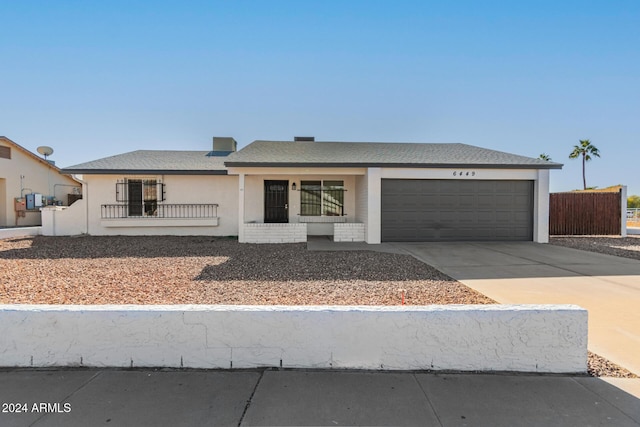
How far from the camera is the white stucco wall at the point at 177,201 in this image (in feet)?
48.0

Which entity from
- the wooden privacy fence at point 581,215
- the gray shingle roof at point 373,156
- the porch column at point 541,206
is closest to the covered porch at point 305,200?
the gray shingle roof at point 373,156

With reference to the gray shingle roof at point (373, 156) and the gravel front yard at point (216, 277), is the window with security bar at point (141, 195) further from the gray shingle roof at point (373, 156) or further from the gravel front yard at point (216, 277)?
the gray shingle roof at point (373, 156)

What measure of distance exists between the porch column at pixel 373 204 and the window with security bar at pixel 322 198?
8.57 ft

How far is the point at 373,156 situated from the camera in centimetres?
1363

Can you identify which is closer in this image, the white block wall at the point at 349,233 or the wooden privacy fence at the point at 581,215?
the white block wall at the point at 349,233

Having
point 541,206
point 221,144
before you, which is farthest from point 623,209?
point 221,144

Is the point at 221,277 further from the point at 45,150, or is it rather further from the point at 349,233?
the point at 45,150

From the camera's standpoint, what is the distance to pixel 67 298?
5559 millimetres

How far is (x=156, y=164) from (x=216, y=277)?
9.88m

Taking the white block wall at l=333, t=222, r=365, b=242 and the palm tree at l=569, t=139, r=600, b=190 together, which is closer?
the white block wall at l=333, t=222, r=365, b=242

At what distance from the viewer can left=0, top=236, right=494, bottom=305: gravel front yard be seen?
5.58 metres

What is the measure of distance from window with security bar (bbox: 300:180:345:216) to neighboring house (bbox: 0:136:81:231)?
1258cm

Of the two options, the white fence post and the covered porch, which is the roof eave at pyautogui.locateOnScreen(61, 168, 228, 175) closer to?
the covered porch

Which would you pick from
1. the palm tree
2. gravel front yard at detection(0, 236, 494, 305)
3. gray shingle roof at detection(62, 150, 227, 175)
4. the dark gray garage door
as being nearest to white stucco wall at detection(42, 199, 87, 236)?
gray shingle roof at detection(62, 150, 227, 175)
